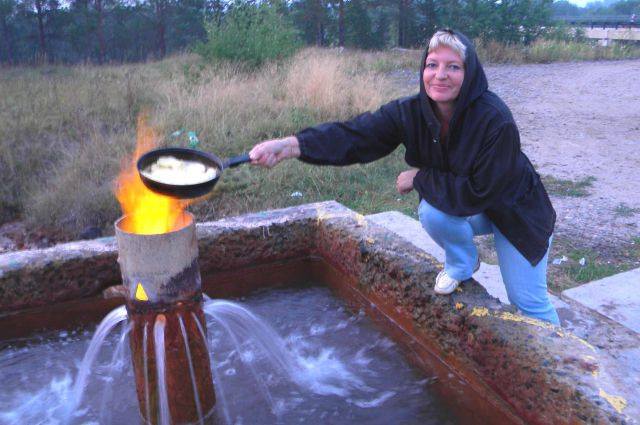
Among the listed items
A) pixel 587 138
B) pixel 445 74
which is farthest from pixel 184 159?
pixel 587 138

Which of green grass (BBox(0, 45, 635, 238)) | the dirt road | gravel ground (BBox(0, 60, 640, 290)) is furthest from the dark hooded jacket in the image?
green grass (BBox(0, 45, 635, 238))

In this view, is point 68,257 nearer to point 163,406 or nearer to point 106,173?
point 163,406

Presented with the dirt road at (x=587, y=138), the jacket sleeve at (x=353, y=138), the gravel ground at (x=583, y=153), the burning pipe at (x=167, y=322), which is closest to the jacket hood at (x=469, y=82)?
the jacket sleeve at (x=353, y=138)

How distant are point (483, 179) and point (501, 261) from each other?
40 cm

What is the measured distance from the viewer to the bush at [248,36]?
35.9 feet

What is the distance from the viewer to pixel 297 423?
7.57 feet

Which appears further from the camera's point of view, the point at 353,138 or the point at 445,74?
the point at 353,138

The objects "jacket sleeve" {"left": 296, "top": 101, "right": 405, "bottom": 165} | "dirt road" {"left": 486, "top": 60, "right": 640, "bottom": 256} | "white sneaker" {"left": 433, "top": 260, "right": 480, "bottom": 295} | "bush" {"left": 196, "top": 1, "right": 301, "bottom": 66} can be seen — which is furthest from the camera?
"bush" {"left": 196, "top": 1, "right": 301, "bottom": 66}

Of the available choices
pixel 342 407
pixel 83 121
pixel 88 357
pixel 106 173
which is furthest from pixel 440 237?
pixel 83 121

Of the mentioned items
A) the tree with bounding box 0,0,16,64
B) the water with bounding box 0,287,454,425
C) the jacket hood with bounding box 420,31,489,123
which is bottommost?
the water with bounding box 0,287,454,425

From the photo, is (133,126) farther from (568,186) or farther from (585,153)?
(585,153)

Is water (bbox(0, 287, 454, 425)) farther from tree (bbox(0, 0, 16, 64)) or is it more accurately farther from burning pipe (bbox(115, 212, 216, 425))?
tree (bbox(0, 0, 16, 64))

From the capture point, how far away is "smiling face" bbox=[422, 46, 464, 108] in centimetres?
219

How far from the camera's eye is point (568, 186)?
5.49 meters
